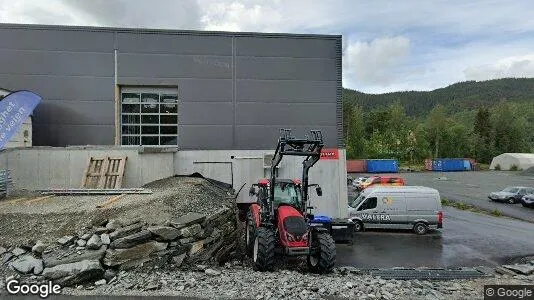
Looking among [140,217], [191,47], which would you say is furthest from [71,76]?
[140,217]

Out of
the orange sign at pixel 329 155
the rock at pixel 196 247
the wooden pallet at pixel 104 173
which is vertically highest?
the orange sign at pixel 329 155

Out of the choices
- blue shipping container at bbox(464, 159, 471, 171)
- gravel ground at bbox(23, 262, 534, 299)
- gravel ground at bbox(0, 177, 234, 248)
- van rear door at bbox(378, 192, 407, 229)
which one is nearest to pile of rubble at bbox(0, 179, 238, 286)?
gravel ground at bbox(0, 177, 234, 248)

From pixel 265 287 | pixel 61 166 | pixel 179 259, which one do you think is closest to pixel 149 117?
pixel 61 166

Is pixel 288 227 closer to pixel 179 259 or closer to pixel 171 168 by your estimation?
pixel 179 259

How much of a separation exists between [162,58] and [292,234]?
10.9 m

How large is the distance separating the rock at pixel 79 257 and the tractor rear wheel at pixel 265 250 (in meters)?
3.65

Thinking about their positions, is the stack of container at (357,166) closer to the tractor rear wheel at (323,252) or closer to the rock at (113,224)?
the tractor rear wheel at (323,252)

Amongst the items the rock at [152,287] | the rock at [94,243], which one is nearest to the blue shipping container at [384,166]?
the rock at [94,243]

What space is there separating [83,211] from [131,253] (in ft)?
7.51

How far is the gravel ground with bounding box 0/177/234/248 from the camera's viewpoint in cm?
925

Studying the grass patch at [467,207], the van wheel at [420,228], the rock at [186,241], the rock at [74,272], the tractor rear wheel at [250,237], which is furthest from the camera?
the grass patch at [467,207]

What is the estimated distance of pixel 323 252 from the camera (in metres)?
10.2

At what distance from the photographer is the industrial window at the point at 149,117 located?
17656 mm

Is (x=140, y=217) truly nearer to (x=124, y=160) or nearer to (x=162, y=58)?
(x=124, y=160)
